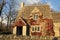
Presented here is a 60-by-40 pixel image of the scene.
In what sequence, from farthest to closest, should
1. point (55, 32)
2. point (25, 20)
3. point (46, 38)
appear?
1. point (25, 20)
2. point (55, 32)
3. point (46, 38)


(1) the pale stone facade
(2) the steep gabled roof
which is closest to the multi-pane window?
(1) the pale stone facade

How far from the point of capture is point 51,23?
1950 inches

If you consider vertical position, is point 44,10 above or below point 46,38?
above

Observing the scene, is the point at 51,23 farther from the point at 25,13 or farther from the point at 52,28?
the point at 25,13

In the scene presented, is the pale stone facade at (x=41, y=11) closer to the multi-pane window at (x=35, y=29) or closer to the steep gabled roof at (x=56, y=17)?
the steep gabled roof at (x=56, y=17)

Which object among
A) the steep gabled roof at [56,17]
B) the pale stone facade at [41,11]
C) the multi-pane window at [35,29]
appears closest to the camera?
the pale stone facade at [41,11]

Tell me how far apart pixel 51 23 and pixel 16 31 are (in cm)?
934

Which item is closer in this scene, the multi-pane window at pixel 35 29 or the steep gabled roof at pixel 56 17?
the steep gabled roof at pixel 56 17

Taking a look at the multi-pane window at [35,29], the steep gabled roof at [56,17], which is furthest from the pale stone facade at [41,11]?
the multi-pane window at [35,29]

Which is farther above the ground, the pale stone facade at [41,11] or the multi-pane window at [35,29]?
the pale stone facade at [41,11]

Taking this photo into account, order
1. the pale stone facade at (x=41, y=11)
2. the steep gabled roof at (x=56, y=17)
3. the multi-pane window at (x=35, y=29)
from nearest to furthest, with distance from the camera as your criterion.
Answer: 1. the pale stone facade at (x=41, y=11)
2. the steep gabled roof at (x=56, y=17)
3. the multi-pane window at (x=35, y=29)

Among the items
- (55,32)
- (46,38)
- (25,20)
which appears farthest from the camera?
(25,20)

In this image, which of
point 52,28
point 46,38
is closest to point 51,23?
point 52,28

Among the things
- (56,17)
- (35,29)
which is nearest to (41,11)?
(56,17)
